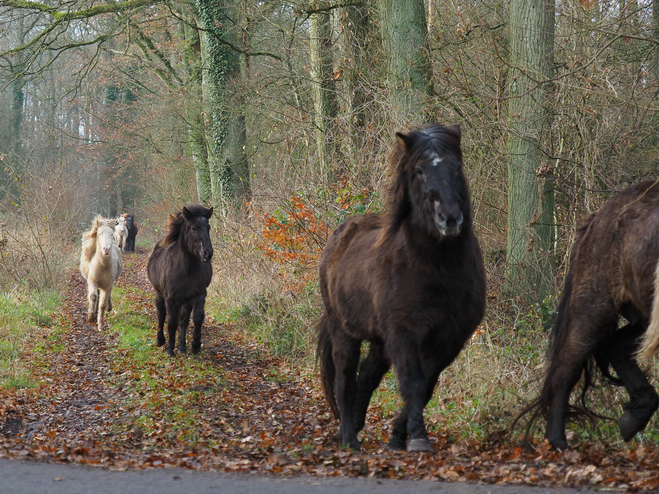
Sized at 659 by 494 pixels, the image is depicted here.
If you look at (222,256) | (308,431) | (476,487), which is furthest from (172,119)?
(476,487)

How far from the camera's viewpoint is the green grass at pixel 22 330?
10320 millimetres

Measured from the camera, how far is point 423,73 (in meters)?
11.7

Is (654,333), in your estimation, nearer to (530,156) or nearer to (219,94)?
(530,156)

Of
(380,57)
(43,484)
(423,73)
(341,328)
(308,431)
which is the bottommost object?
(308,431)

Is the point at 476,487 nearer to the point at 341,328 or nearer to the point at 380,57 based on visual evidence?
the point at 341,328

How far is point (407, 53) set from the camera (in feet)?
38.4

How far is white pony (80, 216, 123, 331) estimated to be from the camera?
15680 mm

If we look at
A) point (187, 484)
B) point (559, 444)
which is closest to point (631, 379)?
point (559, 444)

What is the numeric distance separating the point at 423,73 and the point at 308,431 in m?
6.23

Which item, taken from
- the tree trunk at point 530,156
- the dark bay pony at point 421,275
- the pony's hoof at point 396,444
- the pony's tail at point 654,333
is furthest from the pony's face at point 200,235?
the pony's tail at point 654,333

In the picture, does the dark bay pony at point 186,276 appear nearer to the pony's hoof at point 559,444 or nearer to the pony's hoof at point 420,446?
the pony's hoof at point 420,446

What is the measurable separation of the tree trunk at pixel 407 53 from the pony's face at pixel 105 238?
750 cm

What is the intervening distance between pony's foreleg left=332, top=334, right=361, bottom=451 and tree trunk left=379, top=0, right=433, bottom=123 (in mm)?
5493

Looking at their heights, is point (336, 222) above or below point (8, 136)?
below
